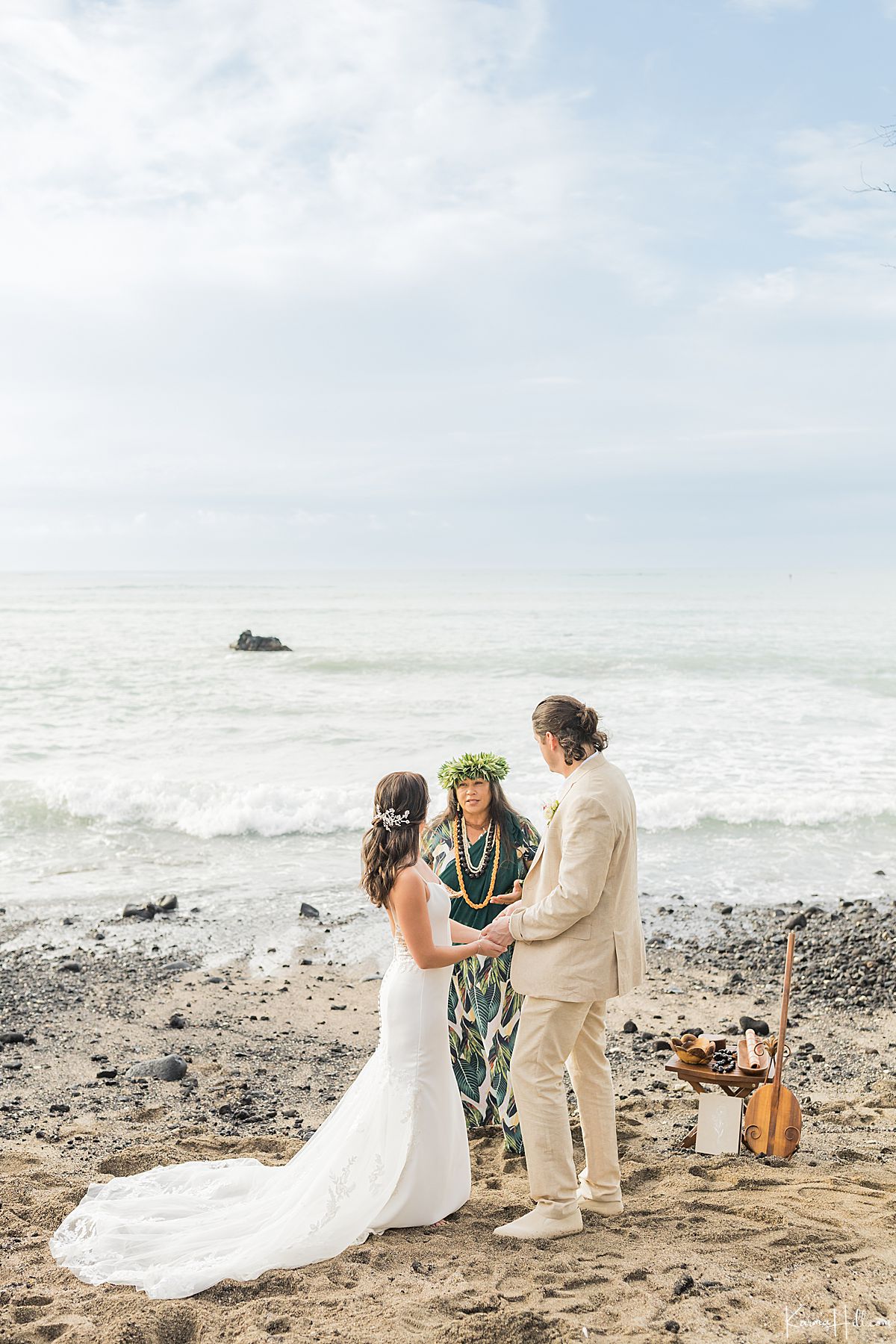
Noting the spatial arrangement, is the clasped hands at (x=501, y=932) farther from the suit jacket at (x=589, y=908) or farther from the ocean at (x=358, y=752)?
the ocean at (x=358, y=752)

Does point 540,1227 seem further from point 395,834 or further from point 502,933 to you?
point 395,834

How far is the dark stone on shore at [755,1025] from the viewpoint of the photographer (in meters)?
7.22

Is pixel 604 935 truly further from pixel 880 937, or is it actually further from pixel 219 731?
pixel 219 731

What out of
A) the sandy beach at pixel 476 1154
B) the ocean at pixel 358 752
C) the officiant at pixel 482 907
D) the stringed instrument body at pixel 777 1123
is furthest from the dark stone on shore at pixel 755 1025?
the ocean at pixel 358 752

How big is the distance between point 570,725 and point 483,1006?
1.98m

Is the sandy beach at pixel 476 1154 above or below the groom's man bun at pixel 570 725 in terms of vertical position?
below

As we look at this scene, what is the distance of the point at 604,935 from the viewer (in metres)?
4.05

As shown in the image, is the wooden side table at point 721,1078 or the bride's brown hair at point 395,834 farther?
the wooden side table at point 721,1078

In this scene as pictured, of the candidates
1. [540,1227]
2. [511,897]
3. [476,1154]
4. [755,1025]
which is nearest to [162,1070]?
[476,1154]

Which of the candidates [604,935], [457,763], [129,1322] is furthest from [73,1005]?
[604,935]

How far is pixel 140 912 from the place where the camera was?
9922mm

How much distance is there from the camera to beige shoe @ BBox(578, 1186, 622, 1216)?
14.0 feet

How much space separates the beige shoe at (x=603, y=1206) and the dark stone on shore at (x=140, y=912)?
651cm

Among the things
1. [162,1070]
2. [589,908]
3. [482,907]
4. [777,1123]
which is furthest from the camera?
[162,1070]
